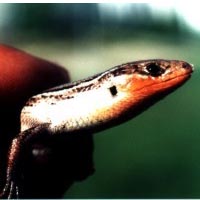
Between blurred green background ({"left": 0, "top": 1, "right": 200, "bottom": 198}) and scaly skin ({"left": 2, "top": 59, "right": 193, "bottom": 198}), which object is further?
blurred green background ({"left": 0, "top": 1, "right": 200, "bottom": 198})

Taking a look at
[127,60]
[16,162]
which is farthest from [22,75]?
[127,60]

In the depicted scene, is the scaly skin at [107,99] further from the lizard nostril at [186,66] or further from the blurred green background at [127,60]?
the blurred green background at [127,60]

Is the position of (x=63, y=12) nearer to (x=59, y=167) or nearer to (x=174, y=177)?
(x=174, y=177)

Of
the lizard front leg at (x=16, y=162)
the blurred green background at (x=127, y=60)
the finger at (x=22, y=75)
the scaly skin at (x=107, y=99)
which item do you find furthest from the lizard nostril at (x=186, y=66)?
the blurred green background at (x=127, y=60)

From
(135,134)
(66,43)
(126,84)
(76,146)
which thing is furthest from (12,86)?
(135,134)

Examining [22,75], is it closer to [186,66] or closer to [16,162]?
[16,162]

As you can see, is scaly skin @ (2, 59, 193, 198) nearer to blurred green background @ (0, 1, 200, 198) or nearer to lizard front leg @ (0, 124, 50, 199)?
lizard front leg @ (0, 124, 50, 199)

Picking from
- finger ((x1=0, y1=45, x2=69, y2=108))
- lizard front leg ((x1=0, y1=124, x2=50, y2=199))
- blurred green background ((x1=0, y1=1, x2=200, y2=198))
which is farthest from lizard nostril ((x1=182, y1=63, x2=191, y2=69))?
blurred green background ((x1=0, y1=1, x2=200, y2=198))
